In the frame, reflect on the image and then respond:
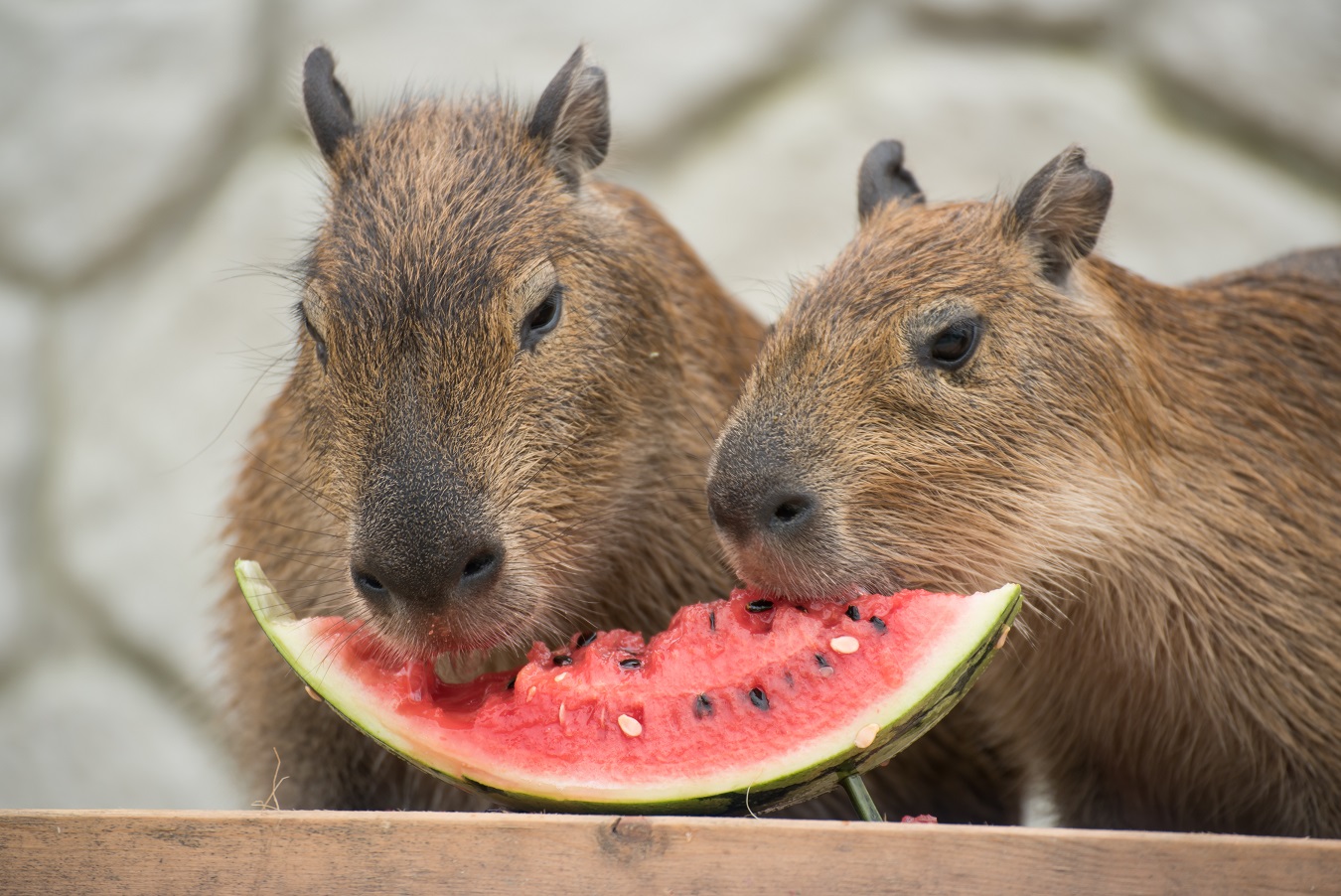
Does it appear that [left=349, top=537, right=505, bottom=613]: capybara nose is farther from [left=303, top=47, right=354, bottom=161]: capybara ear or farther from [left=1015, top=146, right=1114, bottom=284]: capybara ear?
[left=1015, top=146, right=1114, bottom=284]: capybara ear

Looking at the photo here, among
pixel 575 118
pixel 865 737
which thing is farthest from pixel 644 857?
pixel 575 118

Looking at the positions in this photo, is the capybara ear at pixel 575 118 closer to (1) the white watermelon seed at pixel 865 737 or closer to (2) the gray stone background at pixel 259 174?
(1) the white watermelon seed at pixel 865 737

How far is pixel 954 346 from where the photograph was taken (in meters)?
2.19

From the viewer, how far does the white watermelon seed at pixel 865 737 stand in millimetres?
1768

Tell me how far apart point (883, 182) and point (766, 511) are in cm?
94

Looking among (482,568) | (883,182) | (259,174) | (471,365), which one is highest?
(883,182)

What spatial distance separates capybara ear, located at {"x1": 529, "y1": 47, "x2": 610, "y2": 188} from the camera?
8.34 feet

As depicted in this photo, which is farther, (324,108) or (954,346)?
(324,108)

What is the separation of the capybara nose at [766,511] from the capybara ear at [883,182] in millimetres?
793

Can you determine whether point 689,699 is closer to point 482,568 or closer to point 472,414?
point 482,568

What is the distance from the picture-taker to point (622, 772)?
1.81m

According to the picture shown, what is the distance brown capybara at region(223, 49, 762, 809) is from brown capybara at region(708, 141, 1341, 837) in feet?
1.07

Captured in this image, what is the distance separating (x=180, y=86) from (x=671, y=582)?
11.5 ft

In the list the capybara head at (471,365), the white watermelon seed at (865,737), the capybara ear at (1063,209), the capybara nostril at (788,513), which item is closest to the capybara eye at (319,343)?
the capybara head at (471,365)
